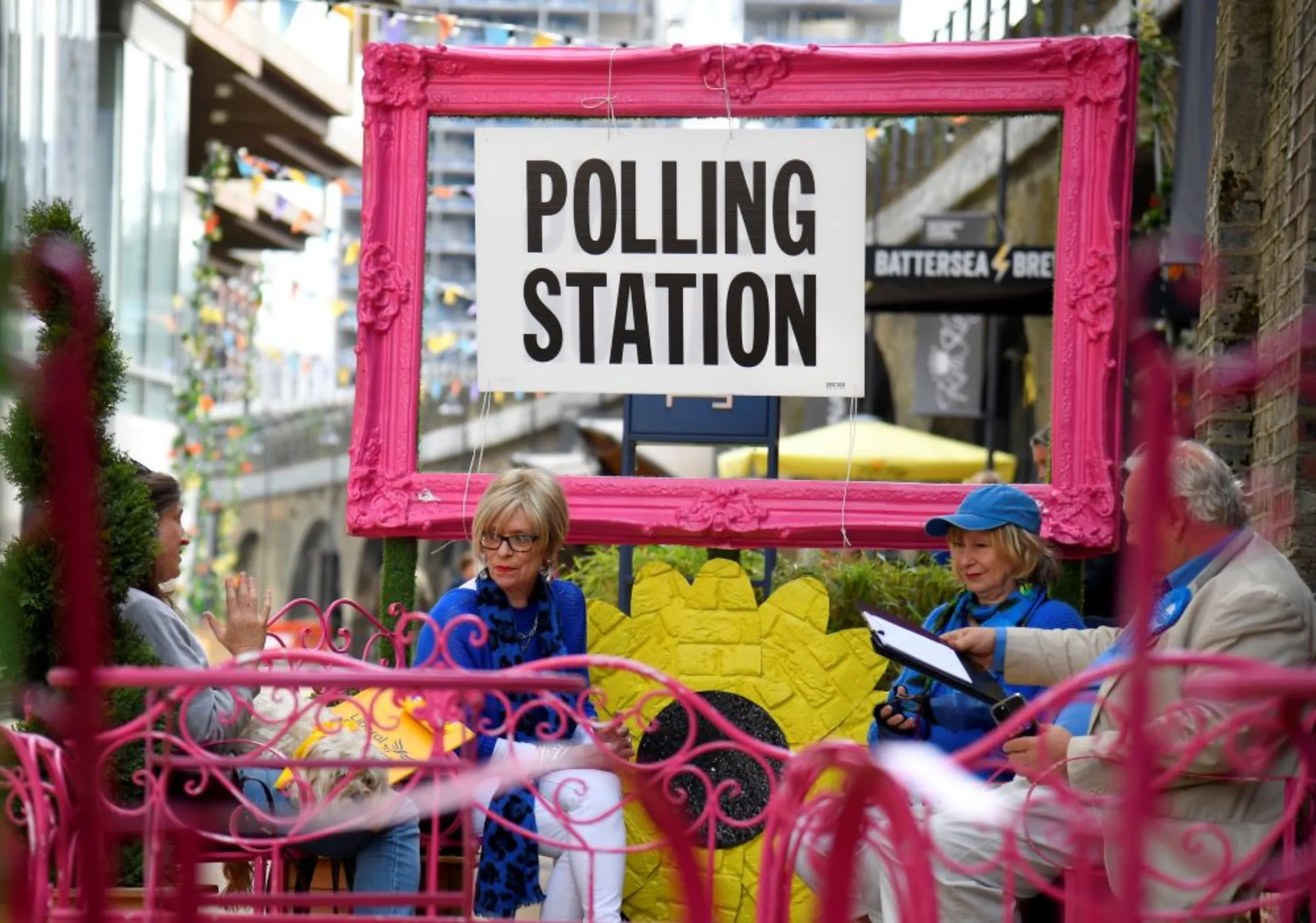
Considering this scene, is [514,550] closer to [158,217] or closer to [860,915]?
[860,915]

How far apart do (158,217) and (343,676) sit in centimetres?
1503

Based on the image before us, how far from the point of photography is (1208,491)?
3596mm

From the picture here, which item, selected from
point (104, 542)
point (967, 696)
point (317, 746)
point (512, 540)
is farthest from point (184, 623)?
point (967, 696)

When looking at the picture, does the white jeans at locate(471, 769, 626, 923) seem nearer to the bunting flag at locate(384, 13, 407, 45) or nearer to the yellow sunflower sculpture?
the yellow sunflower sculpture

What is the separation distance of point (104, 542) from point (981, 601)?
6.47 feet

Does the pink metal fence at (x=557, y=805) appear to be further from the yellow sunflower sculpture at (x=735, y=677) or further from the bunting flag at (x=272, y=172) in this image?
the bunting flag at (x=272, y=172)

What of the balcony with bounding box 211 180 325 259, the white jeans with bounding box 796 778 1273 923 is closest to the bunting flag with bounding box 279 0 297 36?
the balcony with bounding box 211 180 325 259

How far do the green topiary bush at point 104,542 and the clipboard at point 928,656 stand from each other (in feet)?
4.98

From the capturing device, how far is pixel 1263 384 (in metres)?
4.98

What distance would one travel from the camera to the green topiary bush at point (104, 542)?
3689mm

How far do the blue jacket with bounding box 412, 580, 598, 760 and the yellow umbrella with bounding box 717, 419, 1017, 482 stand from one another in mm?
7377

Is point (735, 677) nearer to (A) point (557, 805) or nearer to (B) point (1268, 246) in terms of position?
(A) point (557, 805)

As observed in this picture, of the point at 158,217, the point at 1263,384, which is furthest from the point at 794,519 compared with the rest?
the point at 158,217

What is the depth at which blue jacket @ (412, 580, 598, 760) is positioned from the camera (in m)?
4.23
